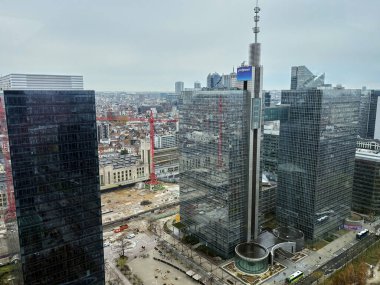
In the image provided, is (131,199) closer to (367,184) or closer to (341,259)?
(341,259)

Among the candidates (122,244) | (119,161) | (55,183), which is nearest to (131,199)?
(119,161)

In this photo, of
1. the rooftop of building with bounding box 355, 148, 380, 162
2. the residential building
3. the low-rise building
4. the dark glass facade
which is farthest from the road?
the dark glass facade

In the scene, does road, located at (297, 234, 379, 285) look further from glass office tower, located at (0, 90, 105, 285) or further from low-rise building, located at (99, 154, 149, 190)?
low-rise building, located at (99, 154, 149, 190)

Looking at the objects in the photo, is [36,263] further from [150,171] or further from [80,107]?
[150,171]

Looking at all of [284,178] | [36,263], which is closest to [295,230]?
[284,178]

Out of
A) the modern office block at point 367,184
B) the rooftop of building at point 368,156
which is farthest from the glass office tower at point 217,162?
the rooftop of building at point 368,156

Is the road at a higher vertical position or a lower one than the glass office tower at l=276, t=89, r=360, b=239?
lower
